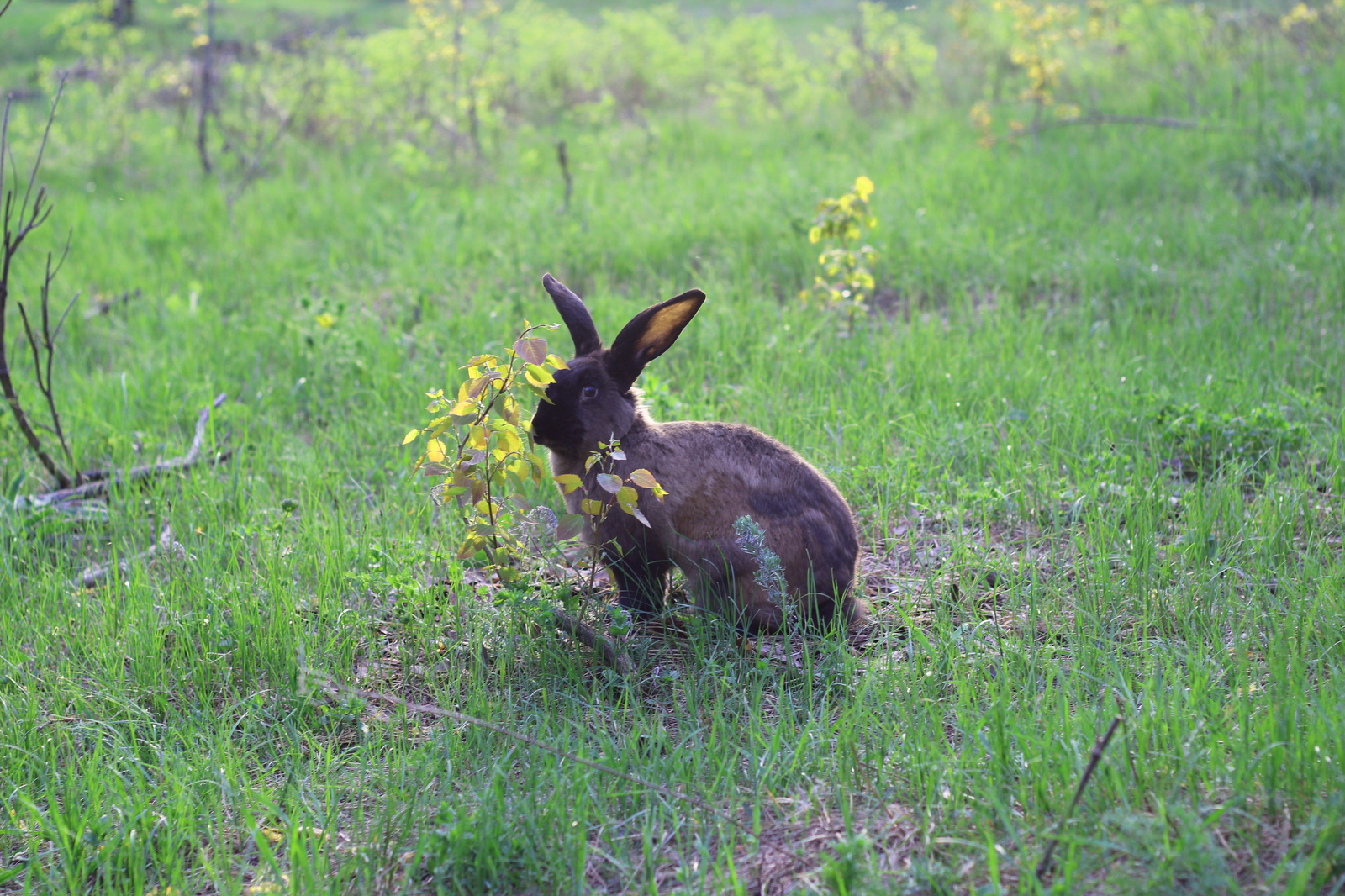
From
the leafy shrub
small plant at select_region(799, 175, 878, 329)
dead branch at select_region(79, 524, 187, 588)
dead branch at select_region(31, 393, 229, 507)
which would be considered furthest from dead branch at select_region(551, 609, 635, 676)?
small plant at select_region(799, 175, 878, 329)

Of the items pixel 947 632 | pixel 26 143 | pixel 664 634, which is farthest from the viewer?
pixel 26 143

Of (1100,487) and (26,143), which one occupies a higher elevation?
(26,143)

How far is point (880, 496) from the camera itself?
13.9 feet

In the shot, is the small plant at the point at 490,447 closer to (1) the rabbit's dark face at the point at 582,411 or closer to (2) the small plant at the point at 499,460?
(2) the small plant at the point at 499,460

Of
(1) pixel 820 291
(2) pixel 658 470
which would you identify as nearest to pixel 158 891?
(2) pixel 658 470

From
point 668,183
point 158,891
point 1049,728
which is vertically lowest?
point 158,891

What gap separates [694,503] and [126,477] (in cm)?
272

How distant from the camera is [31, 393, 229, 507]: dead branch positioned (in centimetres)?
443

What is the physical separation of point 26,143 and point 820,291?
9292 millimetres

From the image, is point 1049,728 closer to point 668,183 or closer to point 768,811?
point 768,811

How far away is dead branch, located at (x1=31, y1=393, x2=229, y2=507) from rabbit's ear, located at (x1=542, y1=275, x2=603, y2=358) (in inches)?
80.5

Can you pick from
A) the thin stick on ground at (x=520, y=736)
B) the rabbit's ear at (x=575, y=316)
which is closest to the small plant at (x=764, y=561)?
the thin stick on ground at (x=520, y=736)

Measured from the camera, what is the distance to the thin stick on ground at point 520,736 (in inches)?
100

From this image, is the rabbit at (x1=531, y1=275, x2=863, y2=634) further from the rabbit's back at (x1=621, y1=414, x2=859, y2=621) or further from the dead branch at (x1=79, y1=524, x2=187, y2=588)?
the dead branch at (x1=79, y1=524, x2=187, y2=588)
